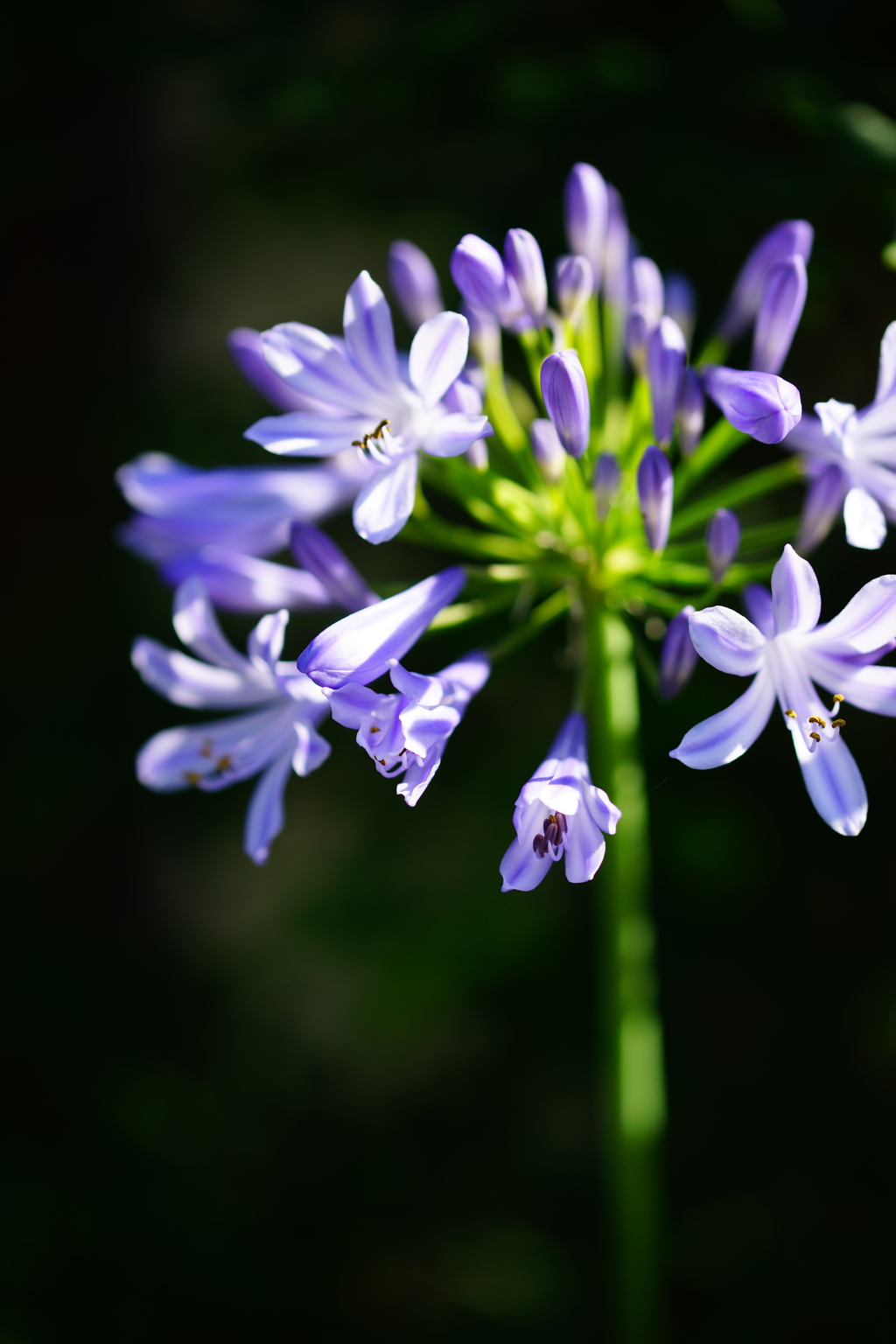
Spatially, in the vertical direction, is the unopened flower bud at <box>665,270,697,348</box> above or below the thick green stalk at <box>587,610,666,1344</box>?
above

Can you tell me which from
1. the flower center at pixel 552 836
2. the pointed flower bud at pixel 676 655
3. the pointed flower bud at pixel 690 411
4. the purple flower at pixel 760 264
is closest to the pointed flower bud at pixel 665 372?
the pointed flower bud at pixel 690 411

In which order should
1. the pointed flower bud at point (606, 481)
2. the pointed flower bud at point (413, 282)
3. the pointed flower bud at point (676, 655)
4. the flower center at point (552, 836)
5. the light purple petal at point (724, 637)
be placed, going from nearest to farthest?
1. the light purple petal at point (724, 637)
2. the flower center at point (552, 836)
3. the pointed flower bud at point (676, 655)
4. the pointed flower bud at point (606, 481)
5. the pointed flower bud at point (413, 282)

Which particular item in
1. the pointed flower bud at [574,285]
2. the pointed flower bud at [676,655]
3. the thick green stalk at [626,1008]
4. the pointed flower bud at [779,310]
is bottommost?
the thick green stalk at [626,1008]

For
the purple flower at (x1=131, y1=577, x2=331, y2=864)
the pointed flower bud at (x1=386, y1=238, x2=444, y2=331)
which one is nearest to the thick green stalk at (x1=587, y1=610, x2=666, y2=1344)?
the purple flower at (x1=131, y1=577, x2=331, y2=864)

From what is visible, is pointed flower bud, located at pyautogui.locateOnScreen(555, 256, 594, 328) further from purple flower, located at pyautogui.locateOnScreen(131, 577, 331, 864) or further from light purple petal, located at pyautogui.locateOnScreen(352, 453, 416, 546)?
purple flower, located at pyautogui.locateOnScreen(131, 577, 331, 864)

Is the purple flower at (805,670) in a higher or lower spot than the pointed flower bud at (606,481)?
lower

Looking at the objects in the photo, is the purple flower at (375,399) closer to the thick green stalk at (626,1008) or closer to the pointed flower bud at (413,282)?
the pointed flower bud at (413,282)

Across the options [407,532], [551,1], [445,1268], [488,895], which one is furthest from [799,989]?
[551,1]

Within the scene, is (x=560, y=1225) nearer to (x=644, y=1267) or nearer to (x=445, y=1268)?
(x=445, y=1268)
